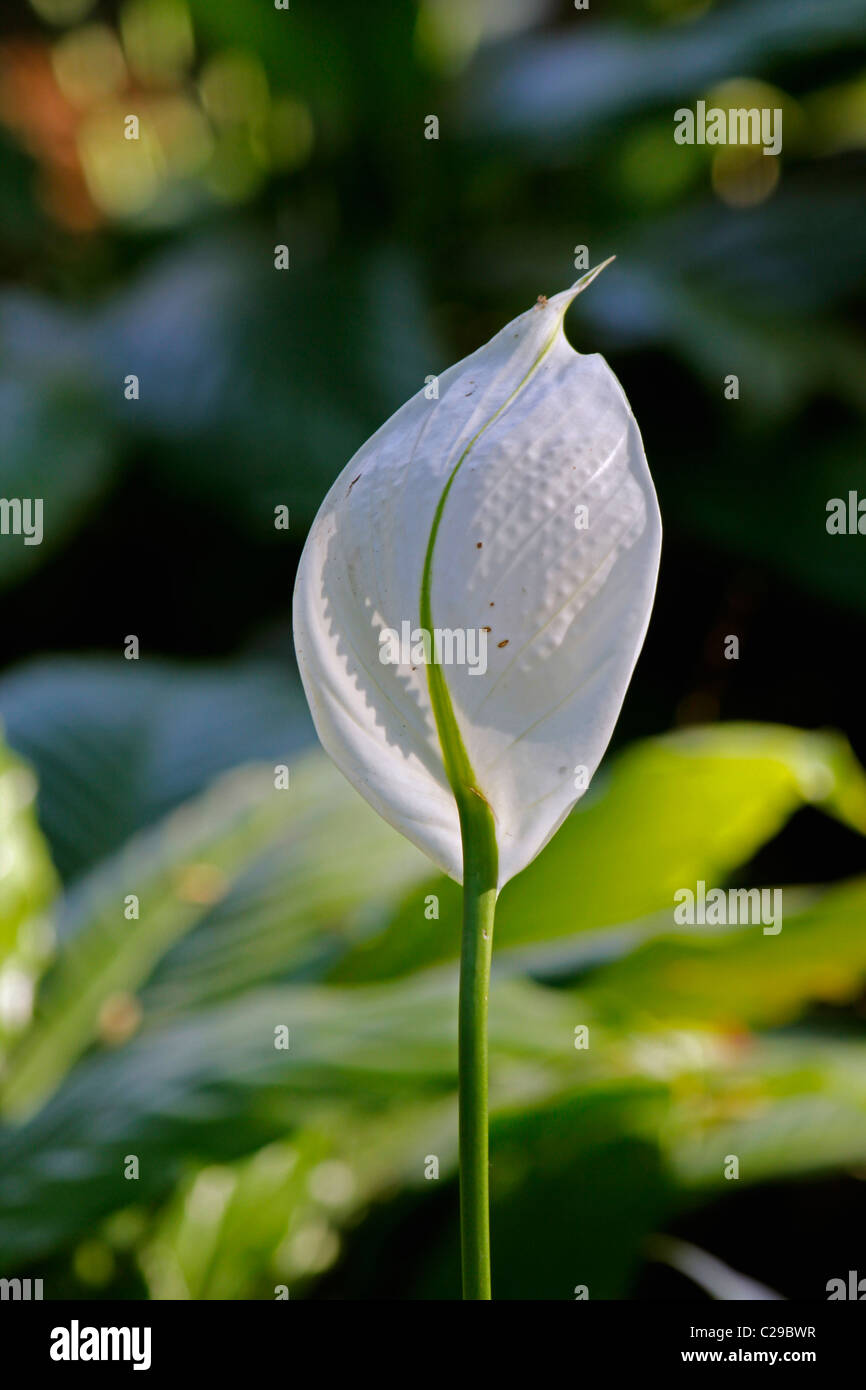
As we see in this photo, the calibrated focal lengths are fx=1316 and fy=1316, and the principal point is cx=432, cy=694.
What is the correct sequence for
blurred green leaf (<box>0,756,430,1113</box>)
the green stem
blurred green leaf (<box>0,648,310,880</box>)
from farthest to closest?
blurred green leaf (<box>0,648,310,880</box>)
blurred green leaf (<box>0,756,430,1113</box>)
the green stem

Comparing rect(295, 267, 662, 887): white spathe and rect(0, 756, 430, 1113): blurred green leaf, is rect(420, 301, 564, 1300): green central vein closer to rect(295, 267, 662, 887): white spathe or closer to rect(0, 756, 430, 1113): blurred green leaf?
rect(295, 267, 662, 887): white spathe

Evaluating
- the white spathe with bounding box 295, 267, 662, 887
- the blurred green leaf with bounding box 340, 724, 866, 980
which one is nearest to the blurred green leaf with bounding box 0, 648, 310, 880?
the blurred green leaf with bounding box 340, 724, 866, 980

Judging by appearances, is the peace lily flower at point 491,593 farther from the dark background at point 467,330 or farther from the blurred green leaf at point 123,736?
the dark background at point 467,330

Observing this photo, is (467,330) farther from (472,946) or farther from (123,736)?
(472,946)

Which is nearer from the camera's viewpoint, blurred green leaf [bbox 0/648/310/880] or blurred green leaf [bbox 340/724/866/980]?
blurred green leaf [bbox 340/724/866/980]

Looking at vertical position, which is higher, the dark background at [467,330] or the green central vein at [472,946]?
the dark background at [467,330]

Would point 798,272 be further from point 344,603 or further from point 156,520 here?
point 344,603

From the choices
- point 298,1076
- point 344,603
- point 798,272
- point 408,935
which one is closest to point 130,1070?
point 298,1076

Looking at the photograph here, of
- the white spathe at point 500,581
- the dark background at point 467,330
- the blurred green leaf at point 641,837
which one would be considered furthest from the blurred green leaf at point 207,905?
the white spathe at point 500,581
